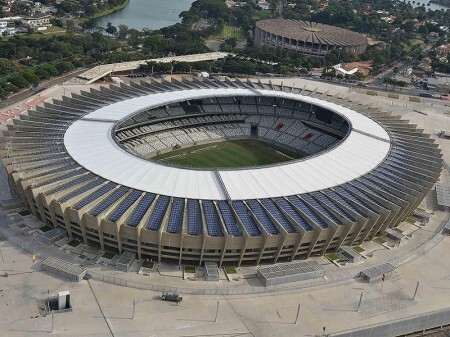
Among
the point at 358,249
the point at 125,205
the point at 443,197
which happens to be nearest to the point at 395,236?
the point at 358,249

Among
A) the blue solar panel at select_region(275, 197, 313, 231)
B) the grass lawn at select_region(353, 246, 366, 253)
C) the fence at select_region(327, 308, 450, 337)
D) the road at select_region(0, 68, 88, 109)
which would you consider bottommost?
the fence at select_region(327, 308, 450, 337)

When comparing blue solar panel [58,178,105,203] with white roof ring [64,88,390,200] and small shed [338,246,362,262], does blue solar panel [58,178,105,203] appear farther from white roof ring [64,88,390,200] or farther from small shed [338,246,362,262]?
small shed [338,246,362,262]

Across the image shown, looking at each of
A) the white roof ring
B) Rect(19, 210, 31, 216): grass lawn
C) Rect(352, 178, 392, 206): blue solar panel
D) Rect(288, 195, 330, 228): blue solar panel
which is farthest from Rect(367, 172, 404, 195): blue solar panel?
Rect(19, 210, 31, 216): grass lawn

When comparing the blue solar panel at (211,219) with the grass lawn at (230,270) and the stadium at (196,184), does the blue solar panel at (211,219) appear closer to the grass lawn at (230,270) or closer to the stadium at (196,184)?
the stadium at (196,184)

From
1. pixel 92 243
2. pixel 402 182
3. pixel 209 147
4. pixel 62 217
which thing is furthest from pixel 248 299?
pixel 209 147

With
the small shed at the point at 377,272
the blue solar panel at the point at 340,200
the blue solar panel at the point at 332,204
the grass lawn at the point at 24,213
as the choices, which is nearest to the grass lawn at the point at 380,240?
the small shed at the point at 377,272

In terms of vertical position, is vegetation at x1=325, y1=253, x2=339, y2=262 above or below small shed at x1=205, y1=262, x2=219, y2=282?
below

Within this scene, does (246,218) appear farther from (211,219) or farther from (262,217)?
(211,219)
